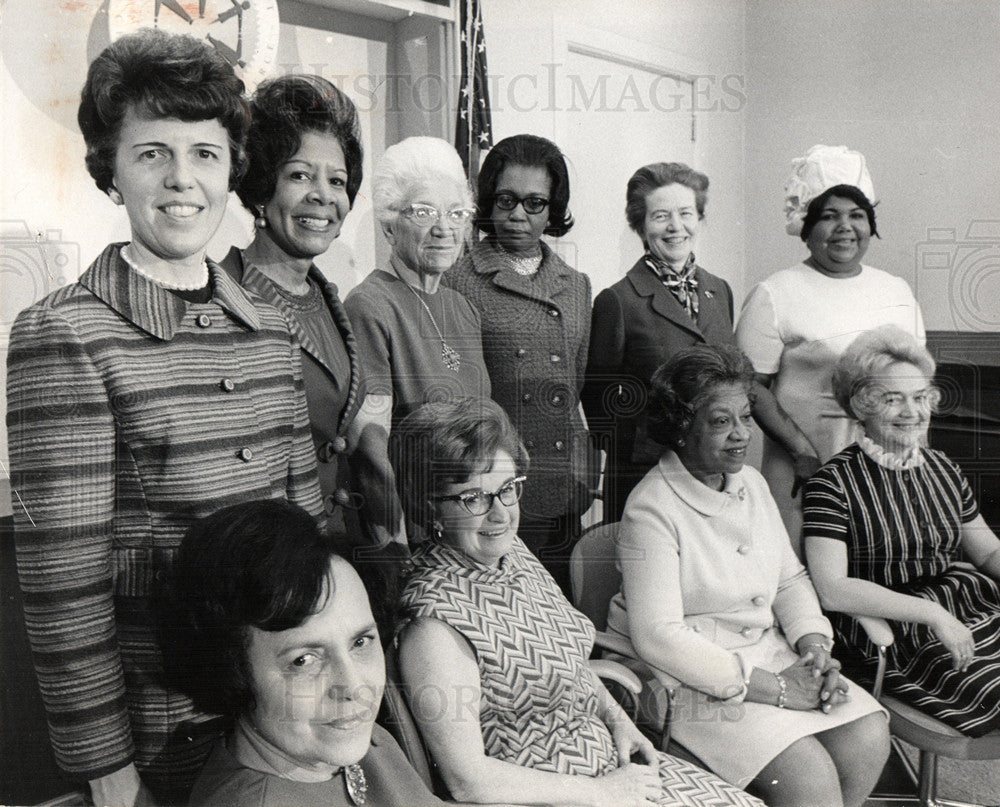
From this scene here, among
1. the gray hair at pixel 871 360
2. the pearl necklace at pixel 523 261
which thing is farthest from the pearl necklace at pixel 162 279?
the gray hair at pixel 871 360

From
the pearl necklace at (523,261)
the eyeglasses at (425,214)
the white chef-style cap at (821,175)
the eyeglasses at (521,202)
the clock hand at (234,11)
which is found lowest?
the pearl necklace at (523,261)

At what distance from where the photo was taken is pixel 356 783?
1.21 m

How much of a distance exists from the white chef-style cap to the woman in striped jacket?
91 cm

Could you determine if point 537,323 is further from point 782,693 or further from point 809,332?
point 782,693

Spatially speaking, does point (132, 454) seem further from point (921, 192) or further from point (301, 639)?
point (921, 192)

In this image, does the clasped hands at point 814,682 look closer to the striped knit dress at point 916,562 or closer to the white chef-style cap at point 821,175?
the striped knit dress at point 916,562

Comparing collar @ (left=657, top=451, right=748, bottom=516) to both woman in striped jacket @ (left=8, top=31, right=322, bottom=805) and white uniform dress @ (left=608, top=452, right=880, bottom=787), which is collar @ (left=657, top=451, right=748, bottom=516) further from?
woman in striped jacket @ (left=8, top=31, right=322, bottom=805)

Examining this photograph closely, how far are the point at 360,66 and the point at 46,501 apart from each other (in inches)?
31.9

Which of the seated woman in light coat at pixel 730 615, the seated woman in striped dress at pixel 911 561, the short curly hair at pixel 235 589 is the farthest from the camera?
the seated woman in striped dress at pixel 911 561

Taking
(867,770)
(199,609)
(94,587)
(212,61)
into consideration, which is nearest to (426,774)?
(199,609)

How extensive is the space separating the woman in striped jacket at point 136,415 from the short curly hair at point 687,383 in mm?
628

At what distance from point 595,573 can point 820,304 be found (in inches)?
23.8

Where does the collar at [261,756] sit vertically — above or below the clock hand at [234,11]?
below

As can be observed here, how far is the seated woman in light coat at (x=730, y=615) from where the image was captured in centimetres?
146
